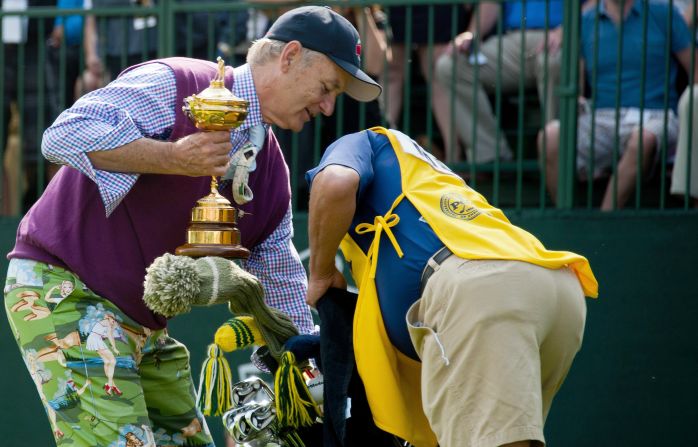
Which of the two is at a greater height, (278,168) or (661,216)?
(278,168)

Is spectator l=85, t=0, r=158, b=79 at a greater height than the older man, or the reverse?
spectator l=85, t=0, r=158, b=79

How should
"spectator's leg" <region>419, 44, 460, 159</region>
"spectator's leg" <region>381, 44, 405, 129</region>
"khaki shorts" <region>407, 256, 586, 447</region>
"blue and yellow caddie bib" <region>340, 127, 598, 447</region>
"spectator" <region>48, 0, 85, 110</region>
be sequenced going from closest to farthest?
"khaki shorts" <region>407, 256, 586, 447</region> < "blue and yellow caddie bib" <region>340, 127, 598, 447</region> < "spectator's leg" <region>419, 44, 460, 159</region> < "spectator's leg" <region>381, 44, 405, 129</region> < "spectator" <region>48, 0, 85, 110</region>

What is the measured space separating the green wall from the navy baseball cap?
2.40 m

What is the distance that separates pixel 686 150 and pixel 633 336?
0.95 metres

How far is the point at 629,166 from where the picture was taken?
637cm

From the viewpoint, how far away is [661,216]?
243 inches

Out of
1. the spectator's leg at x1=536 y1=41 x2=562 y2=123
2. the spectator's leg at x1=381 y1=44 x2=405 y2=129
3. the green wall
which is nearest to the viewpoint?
the green wall

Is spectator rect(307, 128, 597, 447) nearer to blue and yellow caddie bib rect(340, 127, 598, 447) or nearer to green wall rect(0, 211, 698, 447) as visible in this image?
blue and yellow caddie bib rect(340, 127, 598, 447)

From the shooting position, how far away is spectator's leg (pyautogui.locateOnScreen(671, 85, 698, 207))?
20.2ft

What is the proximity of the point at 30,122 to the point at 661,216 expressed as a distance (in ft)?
11.5

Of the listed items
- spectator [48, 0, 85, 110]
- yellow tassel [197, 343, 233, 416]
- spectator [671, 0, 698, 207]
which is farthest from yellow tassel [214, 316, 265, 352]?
spectator [48, 0, 85, 110]

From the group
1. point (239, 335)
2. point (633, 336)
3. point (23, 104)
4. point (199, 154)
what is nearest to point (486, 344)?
point (239, 335)

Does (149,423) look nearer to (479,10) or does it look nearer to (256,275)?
(256,275)

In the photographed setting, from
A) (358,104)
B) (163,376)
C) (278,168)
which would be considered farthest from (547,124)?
(163,376)
